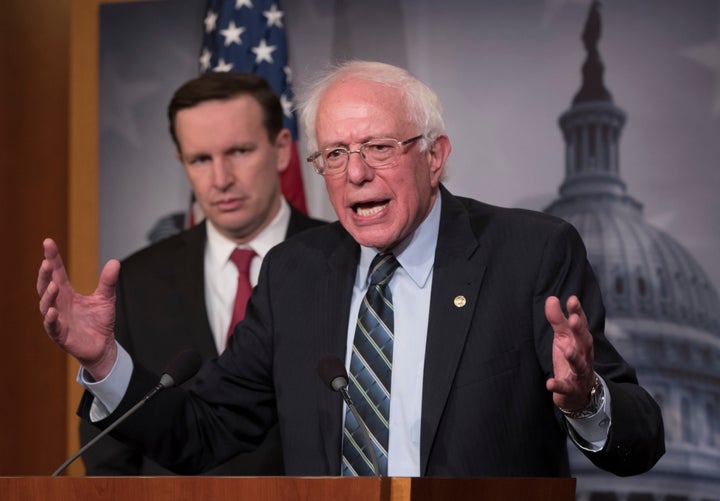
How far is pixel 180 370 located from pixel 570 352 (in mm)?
942

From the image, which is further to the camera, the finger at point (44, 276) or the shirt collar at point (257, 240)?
the shirt collar at point (257, 240)

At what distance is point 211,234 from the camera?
461 centimetres

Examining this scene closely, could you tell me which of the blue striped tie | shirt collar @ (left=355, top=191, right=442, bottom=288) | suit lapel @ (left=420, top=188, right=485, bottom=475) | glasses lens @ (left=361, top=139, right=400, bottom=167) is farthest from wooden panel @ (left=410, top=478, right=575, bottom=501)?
glasses lens @ (left=361, top=139, right=400, bottom=167)

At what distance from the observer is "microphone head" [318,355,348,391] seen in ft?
8.04

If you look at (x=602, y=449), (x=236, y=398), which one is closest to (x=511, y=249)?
(x=602, y=449)

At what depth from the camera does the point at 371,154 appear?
2.96 metres

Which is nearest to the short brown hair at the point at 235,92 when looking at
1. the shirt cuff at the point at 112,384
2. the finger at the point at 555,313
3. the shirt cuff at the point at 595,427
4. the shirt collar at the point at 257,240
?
the shirt collar at the point at 257,240

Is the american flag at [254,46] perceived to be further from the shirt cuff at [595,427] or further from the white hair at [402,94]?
the shirt cuff at [595,427]

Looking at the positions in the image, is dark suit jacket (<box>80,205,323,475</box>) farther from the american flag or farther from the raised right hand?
the raised right hand

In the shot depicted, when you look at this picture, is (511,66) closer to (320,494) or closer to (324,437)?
(324,437)

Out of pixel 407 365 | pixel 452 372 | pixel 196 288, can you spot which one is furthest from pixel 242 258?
pixel 452 372

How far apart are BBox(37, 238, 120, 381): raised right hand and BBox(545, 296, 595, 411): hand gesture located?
0.99m

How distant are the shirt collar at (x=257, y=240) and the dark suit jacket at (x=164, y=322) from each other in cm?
3

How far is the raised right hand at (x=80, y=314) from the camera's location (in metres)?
2.45
